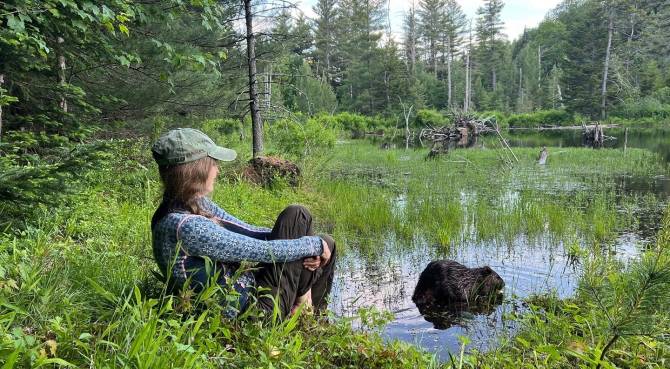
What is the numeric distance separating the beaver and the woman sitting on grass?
2243mm

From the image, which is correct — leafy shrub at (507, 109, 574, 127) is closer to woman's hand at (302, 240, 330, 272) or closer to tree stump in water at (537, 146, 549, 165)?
tree stump in water at (537, 146, 549, 165)

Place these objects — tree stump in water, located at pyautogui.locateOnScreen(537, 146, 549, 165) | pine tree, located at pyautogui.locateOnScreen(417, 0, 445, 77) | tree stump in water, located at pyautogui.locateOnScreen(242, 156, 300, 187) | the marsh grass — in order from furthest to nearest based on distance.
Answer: pine tree, located at pyautogui.locateOnScreen(417, 0, 445, 77) → tree stump in water, located at pyautogui.locateOnScreen(537, 146, 549, 165) → tree stump in water, located at pyautogui.locateOnScreen(242, 156, 300, 187) → the marsh grass

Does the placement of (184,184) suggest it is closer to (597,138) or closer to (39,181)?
(39,181)

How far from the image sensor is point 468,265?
6031 millimetres

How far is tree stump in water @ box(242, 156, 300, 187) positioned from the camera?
9312 millimetres

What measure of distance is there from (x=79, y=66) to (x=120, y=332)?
5851 millimetres

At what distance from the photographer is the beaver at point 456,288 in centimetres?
471

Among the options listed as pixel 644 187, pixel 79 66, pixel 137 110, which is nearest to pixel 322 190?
pixel 137 110

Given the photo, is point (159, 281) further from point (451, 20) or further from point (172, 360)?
point (451, 20)

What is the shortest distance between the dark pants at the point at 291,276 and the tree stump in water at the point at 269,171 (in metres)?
5.98

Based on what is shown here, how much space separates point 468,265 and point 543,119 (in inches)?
1630

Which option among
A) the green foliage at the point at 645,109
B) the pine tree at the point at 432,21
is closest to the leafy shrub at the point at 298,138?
the green foliage at the point at 645,109

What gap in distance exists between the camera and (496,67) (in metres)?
61.5

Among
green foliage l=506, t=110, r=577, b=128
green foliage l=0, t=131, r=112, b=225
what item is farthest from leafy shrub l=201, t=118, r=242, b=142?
green foliage l=506, t=110, r=577, b=128
